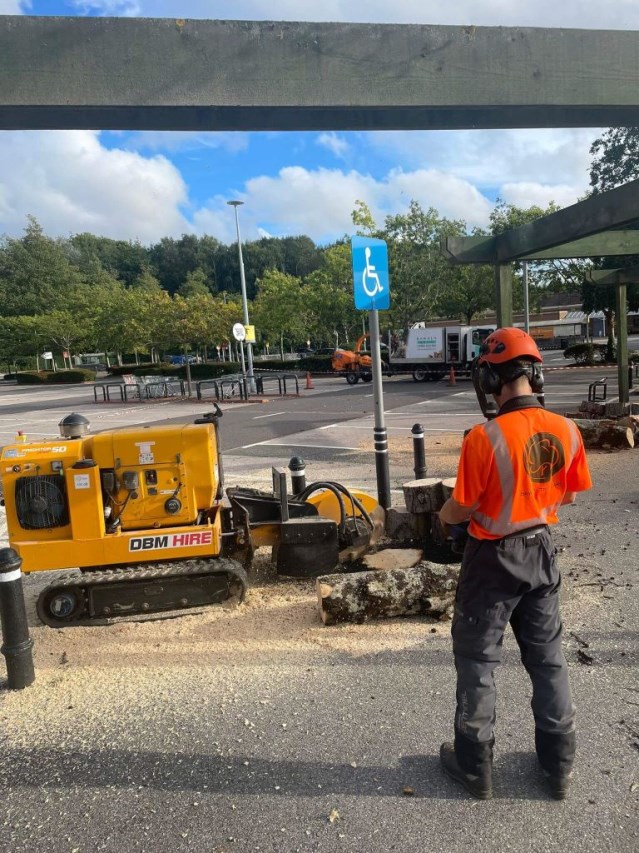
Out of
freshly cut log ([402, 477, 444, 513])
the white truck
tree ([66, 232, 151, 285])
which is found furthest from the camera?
tree ([66, 232, 151, 285])

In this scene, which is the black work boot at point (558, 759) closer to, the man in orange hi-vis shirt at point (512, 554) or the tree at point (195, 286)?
the man in orange hi-vis shirt at point (512, 554)

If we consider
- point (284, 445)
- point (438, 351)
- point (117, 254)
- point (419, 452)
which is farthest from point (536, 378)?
point (117, 254)

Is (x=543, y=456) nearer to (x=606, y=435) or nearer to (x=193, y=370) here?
(x=606, y=435)

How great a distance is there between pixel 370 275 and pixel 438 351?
2441cm

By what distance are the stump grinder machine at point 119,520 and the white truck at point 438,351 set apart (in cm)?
2547

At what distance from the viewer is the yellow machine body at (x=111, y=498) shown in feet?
16.2

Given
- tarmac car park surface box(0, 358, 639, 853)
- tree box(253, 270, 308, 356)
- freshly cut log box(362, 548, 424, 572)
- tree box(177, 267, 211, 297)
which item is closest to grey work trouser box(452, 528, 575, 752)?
tarmac car park surface box(0, 358, 639, 853)

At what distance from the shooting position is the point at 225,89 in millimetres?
4008

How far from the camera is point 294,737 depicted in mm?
3336

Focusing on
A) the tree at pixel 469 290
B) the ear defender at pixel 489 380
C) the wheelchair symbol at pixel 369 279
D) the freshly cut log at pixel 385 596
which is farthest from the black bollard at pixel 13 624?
the tree at pixel 469 290

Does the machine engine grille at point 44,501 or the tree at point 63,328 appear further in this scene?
the tree at point 63,328

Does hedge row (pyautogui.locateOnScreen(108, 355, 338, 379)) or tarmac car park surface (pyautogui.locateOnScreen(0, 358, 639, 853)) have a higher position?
hedge row (pyautogui.locateOnScreen(108, 355, 338, 379))

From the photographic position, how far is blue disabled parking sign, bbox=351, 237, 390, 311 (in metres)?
6.99

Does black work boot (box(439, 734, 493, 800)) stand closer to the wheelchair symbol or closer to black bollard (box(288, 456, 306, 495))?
black bollard (box(288, 456, 306, 495))
